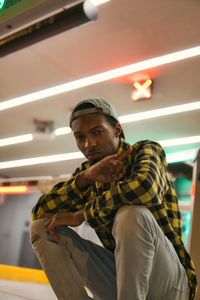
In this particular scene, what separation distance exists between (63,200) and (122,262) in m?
0.48

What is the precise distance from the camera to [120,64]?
413cm

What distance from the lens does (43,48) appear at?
3.96 meters

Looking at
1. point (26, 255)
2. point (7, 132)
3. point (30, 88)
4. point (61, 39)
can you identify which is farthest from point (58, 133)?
point (26, 255)

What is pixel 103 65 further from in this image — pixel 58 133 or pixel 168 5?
pixel 58 133

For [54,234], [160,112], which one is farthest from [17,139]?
[54,234]

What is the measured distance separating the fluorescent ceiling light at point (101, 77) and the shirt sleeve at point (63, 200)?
9.97 ft

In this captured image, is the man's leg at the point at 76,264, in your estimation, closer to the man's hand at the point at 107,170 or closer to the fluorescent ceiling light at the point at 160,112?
the man's hand at the point at 107,170

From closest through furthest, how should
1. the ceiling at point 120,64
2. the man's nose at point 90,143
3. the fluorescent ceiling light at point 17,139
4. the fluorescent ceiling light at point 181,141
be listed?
the man's nose at point 90,143
the ceiling at point 120,64
the fluorescent ceiling light at point 181,141
the fluorescent ceiling light at point 17,139

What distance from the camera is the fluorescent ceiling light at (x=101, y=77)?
3.85 m

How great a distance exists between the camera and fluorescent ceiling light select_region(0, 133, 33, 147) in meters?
7.31

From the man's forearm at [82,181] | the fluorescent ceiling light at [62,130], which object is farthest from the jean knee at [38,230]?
the fluorescent ceiling light at [62,130]

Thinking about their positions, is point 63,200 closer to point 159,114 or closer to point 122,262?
point 122,262

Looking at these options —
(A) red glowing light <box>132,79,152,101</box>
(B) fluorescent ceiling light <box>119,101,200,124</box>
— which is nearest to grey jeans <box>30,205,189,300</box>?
(A) red glowing light <box>132,79,152,101</box>

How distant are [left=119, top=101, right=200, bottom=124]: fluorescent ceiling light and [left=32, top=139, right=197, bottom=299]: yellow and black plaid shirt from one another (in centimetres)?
394
